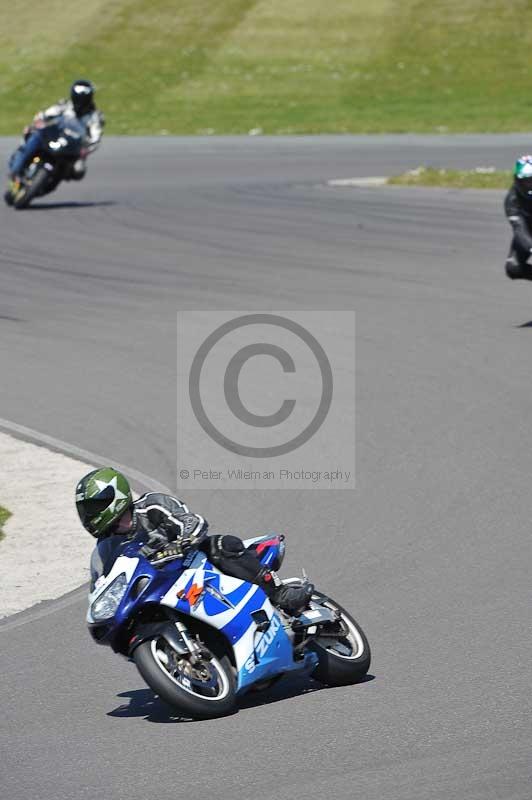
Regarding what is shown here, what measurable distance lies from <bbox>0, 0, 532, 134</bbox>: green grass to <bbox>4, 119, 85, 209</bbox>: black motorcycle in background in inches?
657

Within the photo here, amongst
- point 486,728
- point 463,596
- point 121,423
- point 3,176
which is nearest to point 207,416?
point 121,423

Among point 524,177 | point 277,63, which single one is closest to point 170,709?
point 524,177

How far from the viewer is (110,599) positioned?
23.4 ft

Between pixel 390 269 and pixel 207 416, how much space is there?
720 cm

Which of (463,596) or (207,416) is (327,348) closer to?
(207,416)

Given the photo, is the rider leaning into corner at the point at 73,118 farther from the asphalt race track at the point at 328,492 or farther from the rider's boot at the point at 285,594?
the rider's boot at the point at 285,594

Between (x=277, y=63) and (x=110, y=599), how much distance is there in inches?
1791

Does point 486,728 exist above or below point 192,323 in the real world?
above

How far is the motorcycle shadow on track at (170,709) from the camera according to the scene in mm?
7262

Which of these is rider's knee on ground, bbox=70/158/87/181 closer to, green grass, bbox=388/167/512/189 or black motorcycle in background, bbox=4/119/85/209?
black motorcycle in background, bbox=4/119/85/209

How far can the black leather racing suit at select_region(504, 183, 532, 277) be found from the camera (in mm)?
16344

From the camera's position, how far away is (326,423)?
13031 millimetres

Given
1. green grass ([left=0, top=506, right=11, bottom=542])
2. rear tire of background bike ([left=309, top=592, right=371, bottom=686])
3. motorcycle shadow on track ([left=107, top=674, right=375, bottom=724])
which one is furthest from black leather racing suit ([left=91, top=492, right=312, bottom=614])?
green grass ([left=0, top=506, right=11, bottom=542])

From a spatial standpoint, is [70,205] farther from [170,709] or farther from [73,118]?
[170,709]
